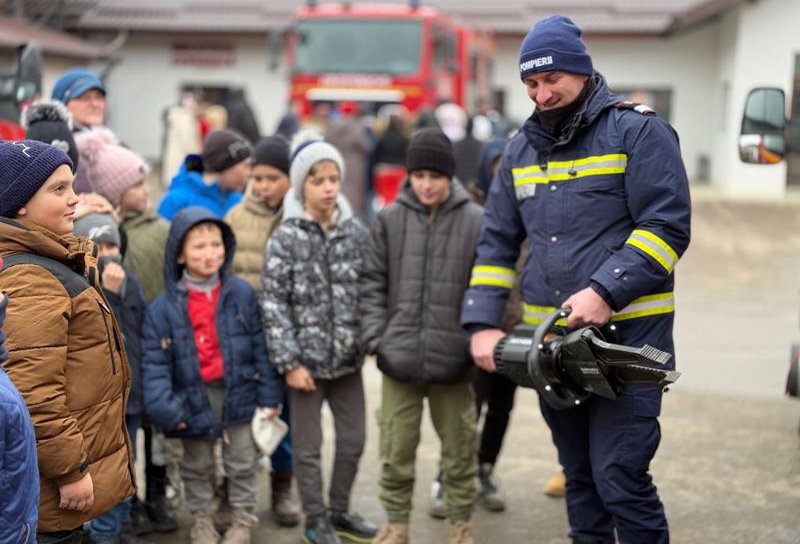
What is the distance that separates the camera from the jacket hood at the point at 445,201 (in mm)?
4863

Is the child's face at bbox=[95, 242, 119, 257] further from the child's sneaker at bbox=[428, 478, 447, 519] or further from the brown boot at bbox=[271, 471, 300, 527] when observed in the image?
the child's sneaker at bbox=[428, 478, 447, 519]

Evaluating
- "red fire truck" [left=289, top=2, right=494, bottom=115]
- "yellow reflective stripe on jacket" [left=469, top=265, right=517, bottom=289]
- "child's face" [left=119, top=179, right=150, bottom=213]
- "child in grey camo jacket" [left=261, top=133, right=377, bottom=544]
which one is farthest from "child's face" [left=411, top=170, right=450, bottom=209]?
"red fire truck" [left=289, top=2, right=494, bottom=115]

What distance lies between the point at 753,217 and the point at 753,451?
37.9 feet

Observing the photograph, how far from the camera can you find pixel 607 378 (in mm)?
3641

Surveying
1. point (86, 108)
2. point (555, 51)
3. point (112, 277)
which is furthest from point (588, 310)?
point (86, 108)

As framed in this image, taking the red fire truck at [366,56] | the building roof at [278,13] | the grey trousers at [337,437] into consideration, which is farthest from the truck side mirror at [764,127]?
the building roof at [278,13]

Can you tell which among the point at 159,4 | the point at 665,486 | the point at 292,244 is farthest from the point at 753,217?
the point at 159,4

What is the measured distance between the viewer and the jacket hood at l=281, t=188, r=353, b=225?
496cm

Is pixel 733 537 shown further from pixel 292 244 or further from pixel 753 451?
pixel 292 244

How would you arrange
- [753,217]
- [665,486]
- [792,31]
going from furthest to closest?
[792,31], [753,217], [665,486]


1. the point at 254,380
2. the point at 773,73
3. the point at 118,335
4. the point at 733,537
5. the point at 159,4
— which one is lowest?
the point at 733,537

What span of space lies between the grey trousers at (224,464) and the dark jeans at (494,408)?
1.26m

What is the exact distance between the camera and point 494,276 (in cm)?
432

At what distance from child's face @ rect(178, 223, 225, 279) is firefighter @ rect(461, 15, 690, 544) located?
4.77ft
